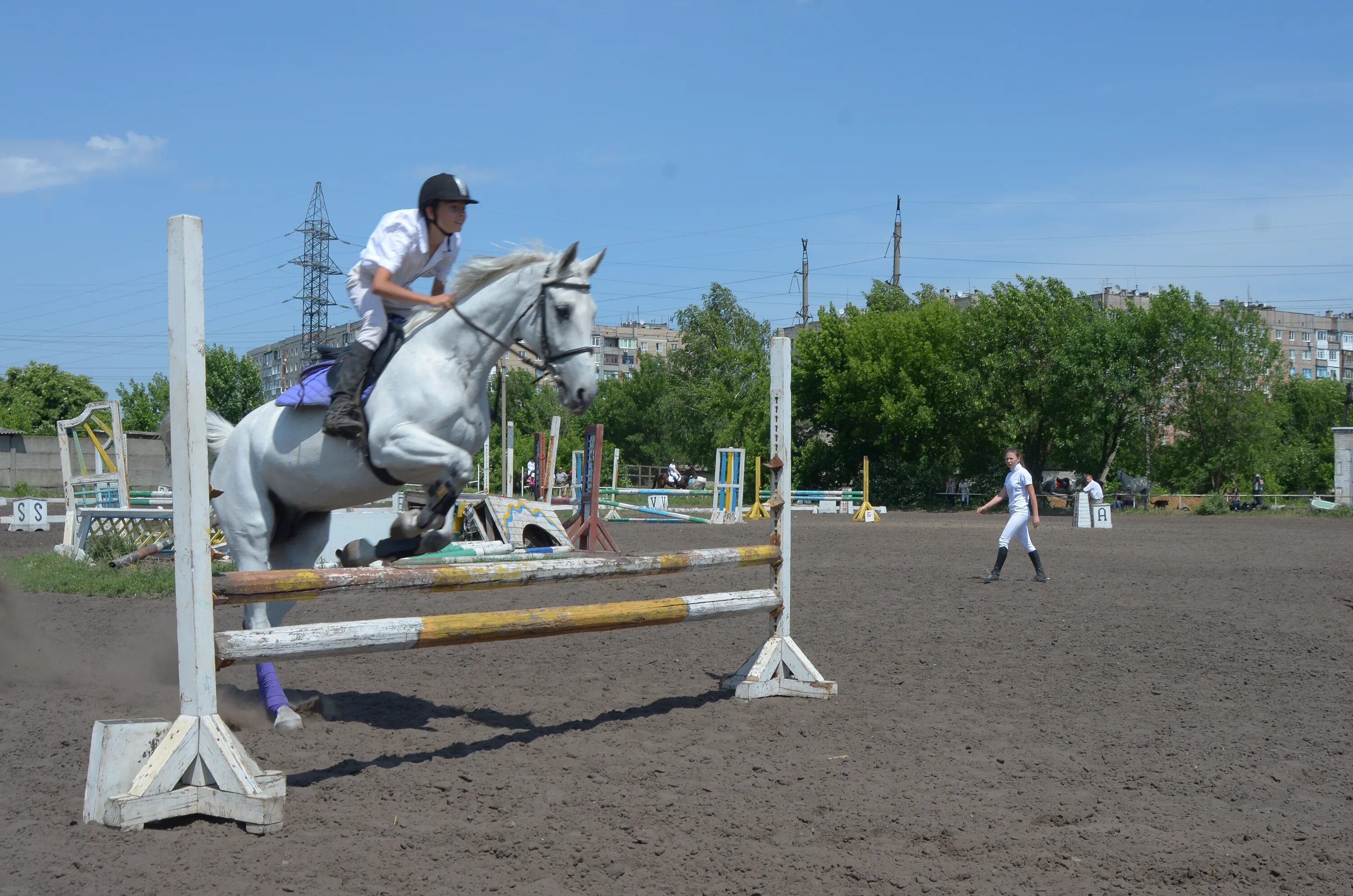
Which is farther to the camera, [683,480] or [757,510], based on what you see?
[683,480]

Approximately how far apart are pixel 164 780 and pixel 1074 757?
3.63 metres

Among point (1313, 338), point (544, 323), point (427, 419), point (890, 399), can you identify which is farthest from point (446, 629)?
point (1313, 338)

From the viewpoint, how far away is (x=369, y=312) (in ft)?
15.9

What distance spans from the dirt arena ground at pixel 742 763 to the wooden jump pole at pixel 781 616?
16cm

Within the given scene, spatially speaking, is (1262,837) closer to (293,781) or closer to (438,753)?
(438,753)

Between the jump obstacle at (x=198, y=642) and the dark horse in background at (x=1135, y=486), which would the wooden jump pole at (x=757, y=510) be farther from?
the jump obstacle at (x=198, y=642)

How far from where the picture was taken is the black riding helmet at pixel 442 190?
475 centimetres

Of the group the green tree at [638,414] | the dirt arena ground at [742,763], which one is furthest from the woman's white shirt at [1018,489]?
the green tree at [638,414]

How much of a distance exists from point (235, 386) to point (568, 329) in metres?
49.9

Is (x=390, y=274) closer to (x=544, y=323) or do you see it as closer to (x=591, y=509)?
(x=544, y=323)

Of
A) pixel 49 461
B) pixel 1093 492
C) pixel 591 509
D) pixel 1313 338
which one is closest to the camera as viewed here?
pixel 591 509

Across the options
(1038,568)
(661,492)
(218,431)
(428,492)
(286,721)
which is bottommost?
(1038,568)

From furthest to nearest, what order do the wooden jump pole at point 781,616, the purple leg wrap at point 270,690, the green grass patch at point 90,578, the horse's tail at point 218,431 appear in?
the green grass patch at point 90,578, the wooden jump pole at point 781,616, the horse's tail at point 218,431, the purple leg wrap at point 270,690

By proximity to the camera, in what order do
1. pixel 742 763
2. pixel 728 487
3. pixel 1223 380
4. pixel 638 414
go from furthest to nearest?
pixel 638 414, pixel 1223 380, pixel 728 487, pixel 742 763
